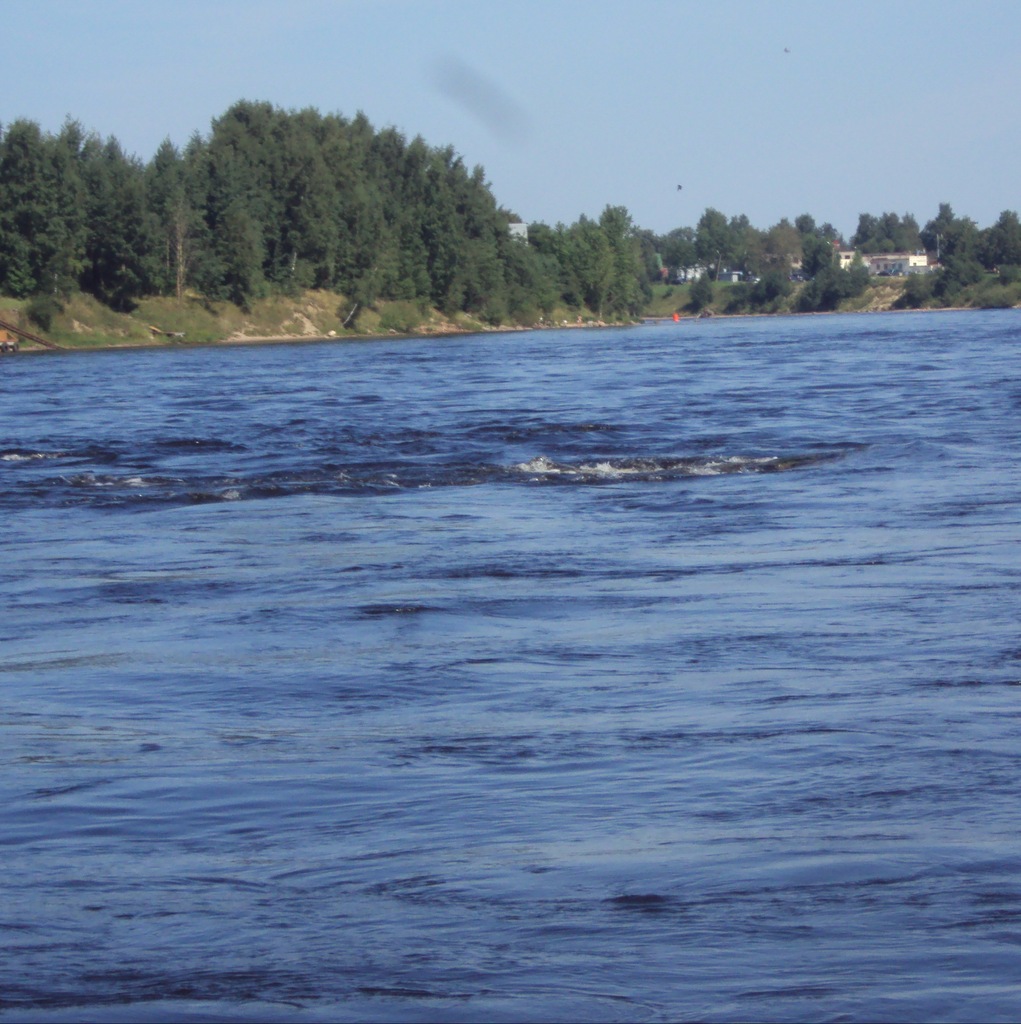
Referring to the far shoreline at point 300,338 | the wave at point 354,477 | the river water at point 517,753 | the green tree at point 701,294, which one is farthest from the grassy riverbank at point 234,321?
the green tree at point 701,294

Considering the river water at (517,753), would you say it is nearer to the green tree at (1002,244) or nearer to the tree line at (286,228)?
the tree line at (286,228)

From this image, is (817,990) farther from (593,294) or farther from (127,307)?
(593,294)

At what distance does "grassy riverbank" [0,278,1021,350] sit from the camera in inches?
2625

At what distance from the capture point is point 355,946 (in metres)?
4.22

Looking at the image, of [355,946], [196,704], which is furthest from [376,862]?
[196,704]

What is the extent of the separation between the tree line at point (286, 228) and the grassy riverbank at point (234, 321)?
2.56 feet

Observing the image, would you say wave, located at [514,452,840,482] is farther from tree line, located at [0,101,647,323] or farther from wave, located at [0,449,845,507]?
tree line, located at [0,101,647,323]

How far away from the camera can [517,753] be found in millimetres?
6164

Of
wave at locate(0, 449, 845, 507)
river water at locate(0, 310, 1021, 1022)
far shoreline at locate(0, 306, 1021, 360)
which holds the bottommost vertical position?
river water at locate(0, 310, 1021, 1022)

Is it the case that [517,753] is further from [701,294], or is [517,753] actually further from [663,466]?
[701,294]

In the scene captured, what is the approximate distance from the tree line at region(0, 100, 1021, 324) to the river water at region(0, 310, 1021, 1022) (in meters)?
57.9

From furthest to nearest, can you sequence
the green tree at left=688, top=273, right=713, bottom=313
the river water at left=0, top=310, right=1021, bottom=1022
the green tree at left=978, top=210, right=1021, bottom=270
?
1. the green tree at left=688, top=273, right=713, bottom=313
2. the green tree at left=978, top=210, right=1021, bottom=270
3. the river water at left=0, top=310, right=1021, bottom=1022

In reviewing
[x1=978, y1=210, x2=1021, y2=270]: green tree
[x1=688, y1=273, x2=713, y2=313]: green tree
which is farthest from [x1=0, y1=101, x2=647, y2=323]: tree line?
[x1=688, y1=273, x2=713, y2=313]: green tree

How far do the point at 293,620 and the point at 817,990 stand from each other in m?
5.81
